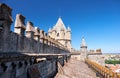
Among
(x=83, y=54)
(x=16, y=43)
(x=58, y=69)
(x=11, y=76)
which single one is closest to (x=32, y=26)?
(x=16, y=43)

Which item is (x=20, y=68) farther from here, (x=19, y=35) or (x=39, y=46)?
(x=39, y=46)

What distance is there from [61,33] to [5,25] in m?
47.7

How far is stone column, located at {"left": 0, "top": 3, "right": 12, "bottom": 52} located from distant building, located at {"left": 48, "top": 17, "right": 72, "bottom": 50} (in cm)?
4681

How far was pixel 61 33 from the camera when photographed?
53.4 meters

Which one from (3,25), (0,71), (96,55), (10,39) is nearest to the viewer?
(0,71)

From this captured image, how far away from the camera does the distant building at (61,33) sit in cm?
5348

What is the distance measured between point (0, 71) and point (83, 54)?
147 feet

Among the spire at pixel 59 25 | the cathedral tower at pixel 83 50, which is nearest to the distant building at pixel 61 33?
the spire at pixel 59 25

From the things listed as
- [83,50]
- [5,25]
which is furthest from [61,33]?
[5,25]

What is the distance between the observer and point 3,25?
5.75 m

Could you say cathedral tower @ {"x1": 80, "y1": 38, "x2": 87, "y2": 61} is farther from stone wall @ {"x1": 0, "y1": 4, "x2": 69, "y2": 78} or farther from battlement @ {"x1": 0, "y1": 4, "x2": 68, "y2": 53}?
stone wall @ {"x1": 0, "y1": 4, "x2": 69, "y2": 78}

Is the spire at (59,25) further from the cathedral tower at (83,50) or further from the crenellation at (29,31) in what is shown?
the crenellation at (29,31)

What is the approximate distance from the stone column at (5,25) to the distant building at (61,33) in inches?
1843

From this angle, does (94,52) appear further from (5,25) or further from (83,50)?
(5,25)
